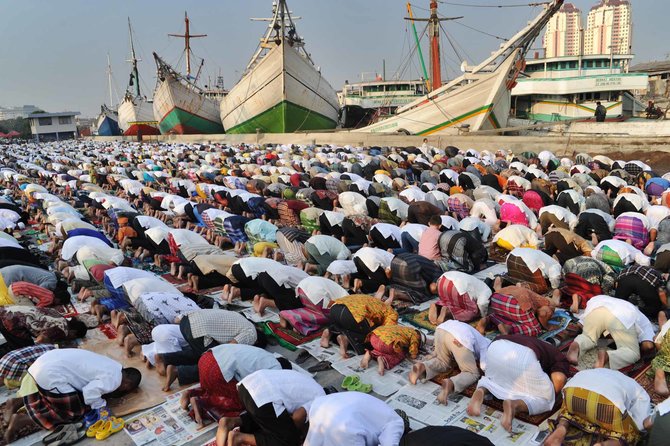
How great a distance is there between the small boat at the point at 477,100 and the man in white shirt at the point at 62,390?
1642 centimetres

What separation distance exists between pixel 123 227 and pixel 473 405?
17.9ft

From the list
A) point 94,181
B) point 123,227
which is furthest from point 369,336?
point 94,181

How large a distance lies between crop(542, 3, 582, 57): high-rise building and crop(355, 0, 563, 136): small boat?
43916mm

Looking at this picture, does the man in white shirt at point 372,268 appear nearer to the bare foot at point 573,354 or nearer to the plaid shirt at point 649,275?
the bare foot at point 573,354

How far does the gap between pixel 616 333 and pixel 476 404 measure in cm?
123

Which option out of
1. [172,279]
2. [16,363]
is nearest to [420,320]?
[172,279]

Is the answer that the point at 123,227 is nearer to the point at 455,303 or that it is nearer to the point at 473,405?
the point at 455,303

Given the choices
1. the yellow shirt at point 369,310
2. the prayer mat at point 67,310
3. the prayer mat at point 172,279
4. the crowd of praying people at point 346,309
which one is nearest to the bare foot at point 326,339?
the crowd of praying people at point 346,309

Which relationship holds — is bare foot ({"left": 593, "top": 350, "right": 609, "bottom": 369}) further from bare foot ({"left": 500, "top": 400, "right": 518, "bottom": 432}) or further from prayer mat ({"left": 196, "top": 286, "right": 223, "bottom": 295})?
prayer mat ({"left": 196, "top": 286, "right": 223, "bottom": 295})

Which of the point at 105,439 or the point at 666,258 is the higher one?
the point at 666,258

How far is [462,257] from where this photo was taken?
530cm

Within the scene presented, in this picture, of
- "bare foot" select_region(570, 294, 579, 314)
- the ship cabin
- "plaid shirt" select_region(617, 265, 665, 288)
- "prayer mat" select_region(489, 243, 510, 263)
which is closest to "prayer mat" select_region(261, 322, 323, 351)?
"bare foot" select_region(570, 294, 579, 314)

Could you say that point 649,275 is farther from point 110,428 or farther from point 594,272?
point 110,428

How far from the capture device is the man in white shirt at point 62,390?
2.85 meters
